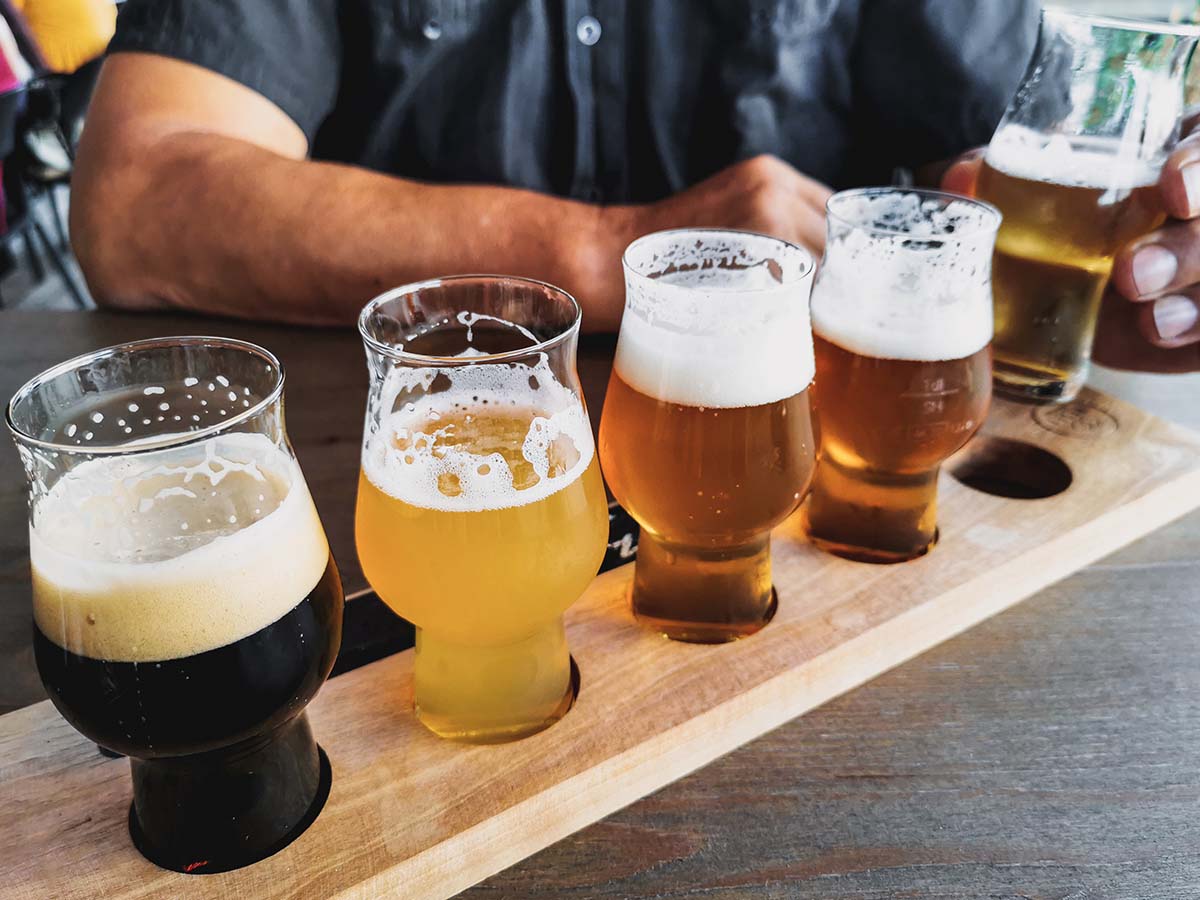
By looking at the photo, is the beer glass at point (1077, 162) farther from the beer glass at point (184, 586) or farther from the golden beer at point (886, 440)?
the beer glass at point (184, 586)

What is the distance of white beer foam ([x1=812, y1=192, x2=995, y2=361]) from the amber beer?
244 millimetres

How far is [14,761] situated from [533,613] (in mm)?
341

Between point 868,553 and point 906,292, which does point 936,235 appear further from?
point 868,553

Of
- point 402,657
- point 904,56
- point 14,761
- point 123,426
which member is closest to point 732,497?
point 402,657

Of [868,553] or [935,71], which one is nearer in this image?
[868,553]

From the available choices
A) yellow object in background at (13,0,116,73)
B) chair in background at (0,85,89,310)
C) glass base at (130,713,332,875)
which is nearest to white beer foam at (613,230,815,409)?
glass base at (130,713,332,875)

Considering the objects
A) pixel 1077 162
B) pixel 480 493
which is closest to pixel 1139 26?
pixel 1077 162

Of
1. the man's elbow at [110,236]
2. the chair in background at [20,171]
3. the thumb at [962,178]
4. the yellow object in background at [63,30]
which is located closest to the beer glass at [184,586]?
the man's elbow at [110,236]

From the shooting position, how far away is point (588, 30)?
1.36 meters

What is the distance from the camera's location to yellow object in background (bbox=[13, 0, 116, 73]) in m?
3.75

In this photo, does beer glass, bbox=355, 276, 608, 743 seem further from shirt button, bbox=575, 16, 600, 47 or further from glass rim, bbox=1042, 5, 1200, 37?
shirt button, bbox=575, 16, 600, 47

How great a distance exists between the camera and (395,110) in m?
1.38

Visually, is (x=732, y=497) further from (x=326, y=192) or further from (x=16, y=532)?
(x=326, y=192)

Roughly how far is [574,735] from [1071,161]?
2.48ft
